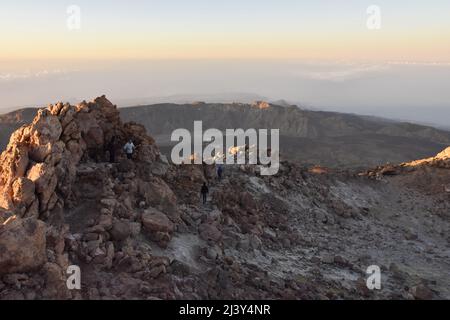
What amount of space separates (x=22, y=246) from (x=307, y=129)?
99.3 metres

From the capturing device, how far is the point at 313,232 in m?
19.0

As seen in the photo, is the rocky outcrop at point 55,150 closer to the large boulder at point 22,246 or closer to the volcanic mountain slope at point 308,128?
the large boulder at point 22,246

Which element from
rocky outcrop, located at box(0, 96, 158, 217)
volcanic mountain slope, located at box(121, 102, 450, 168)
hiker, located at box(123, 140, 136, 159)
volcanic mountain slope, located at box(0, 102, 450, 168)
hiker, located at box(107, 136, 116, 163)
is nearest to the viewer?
rocky outcrop, located at box(0, 96, 158, 217)

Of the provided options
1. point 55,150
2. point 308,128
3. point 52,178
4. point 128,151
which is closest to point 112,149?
point 128,151

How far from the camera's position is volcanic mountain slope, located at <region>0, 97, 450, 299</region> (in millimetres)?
10500

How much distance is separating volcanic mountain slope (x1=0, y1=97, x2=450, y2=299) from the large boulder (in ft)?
0.07

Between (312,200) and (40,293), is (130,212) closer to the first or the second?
(40,293)

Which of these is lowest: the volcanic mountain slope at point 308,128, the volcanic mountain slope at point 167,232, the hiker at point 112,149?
the volcanic mountain slope at point 308,128

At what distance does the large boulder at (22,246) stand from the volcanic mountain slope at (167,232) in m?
0.02

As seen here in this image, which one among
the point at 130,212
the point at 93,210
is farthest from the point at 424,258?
the point at 93,210

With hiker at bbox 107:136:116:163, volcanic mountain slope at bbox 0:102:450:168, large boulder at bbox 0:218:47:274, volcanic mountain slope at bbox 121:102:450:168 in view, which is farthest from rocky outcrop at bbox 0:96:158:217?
volcanic mountain slope at bbox 121:102:450:168

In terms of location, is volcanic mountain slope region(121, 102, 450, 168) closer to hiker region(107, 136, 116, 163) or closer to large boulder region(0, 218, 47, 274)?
hiker region(107, 136, 116, 163)

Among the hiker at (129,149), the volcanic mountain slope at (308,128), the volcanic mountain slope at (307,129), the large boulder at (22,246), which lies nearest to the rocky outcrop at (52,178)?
the large boulder at (22,246)

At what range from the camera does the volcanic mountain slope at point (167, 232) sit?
10.5m
